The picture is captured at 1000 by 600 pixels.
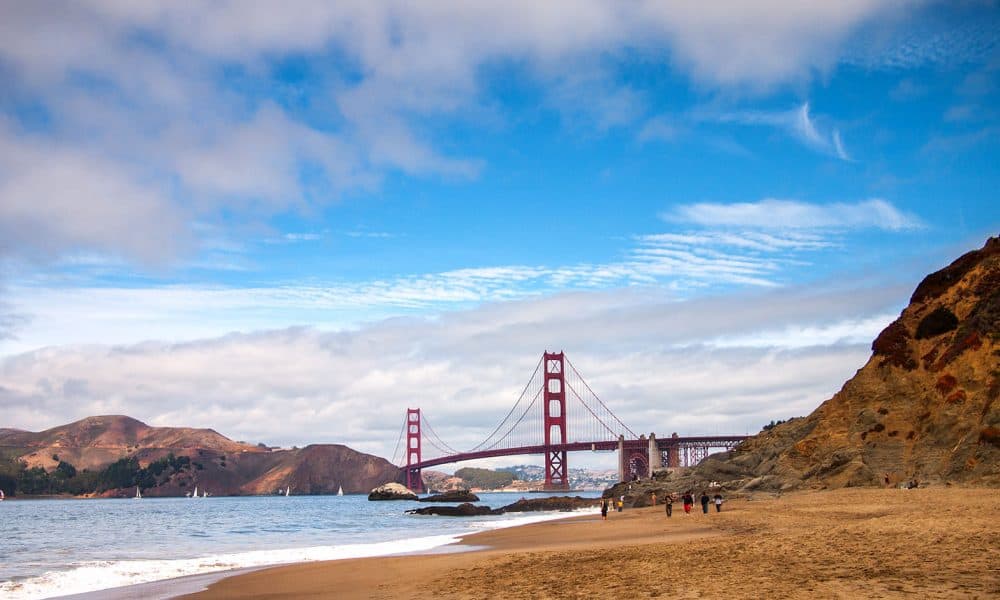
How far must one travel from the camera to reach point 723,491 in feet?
A: 147

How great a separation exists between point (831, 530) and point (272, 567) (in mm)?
14766

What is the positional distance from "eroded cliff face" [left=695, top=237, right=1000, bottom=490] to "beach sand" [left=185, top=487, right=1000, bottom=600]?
8.55 metres

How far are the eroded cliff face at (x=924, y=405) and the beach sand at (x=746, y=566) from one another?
8.55 metres

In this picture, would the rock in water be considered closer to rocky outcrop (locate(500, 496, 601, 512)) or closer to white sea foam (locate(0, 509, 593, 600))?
rocky outcrop (locate(500, 496, 601, 512))

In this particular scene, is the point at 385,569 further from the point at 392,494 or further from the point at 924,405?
the point at 392,494

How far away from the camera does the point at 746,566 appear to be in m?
13.6

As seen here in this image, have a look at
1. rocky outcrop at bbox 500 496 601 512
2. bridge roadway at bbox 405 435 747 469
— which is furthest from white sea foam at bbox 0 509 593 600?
bridge roadway at bbox 405 435 747 469

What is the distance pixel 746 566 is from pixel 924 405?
2877 centimetres

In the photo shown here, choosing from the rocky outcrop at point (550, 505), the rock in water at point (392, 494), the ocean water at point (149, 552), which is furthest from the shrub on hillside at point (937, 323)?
the rock in water at point (392, 494)

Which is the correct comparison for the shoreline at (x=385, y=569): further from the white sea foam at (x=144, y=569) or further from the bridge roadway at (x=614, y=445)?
the bridge roadway at (x=614, y=445)

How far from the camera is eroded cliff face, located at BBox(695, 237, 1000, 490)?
32803 mm

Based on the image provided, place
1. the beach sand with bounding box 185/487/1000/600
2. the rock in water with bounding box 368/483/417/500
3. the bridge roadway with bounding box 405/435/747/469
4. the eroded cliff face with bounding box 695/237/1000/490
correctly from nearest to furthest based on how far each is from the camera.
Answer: the beach sand with bounding box 185/487/1000/600 → the eroded cliff face with bounding box 695/237/1000/490 → the bridge roadway with bounding box 405/435/747/469 → the rock in water with bounding box 368/483/417/500

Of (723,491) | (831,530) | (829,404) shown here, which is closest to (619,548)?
(831,530)

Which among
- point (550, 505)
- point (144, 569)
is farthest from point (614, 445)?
point (144, 569)
